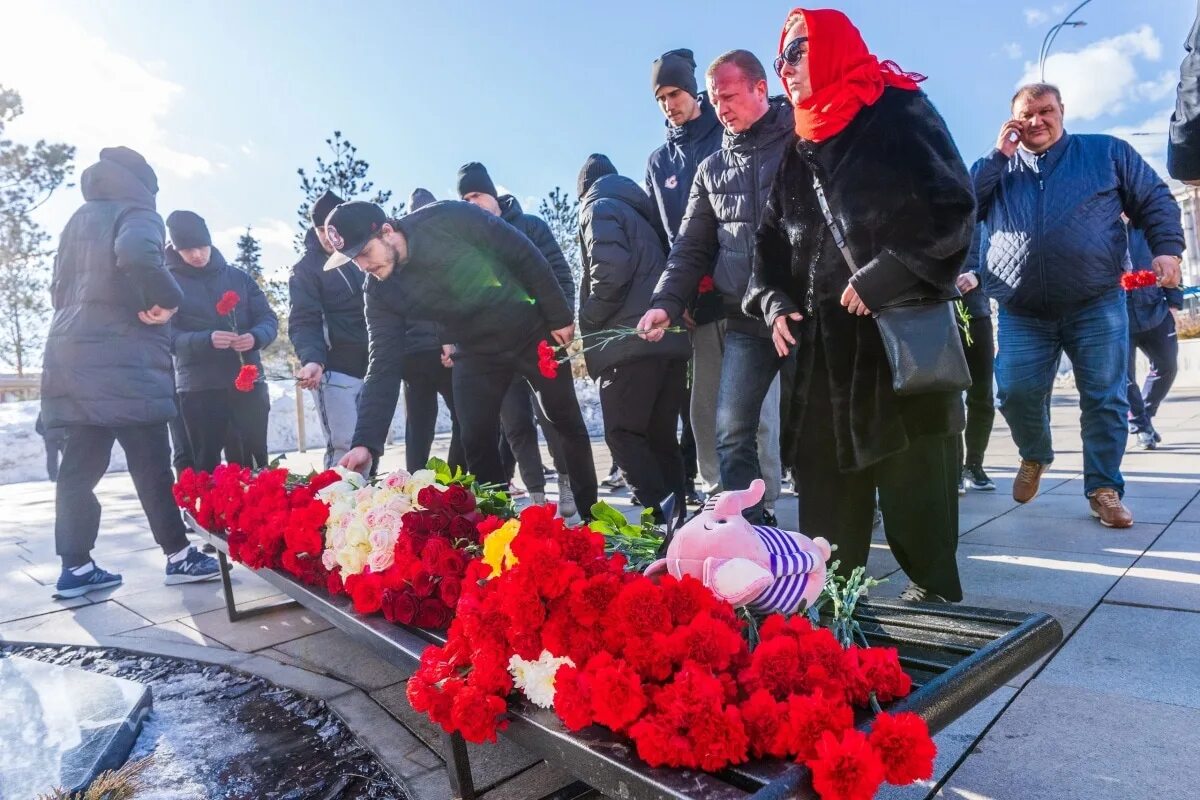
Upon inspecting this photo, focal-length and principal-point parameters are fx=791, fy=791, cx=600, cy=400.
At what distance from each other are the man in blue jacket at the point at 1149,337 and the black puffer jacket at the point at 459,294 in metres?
4.76

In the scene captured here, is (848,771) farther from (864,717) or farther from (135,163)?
(135,163)

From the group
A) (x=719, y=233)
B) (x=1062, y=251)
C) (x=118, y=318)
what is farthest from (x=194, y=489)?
(x=1062, y=251)

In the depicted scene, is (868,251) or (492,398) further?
(492,398)

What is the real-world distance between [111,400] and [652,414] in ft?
→ 8.60

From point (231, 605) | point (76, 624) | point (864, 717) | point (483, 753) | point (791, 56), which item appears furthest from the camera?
point (76, 624)

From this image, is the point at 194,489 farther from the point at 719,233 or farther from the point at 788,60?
the point at 788,60

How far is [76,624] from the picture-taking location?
339 cm

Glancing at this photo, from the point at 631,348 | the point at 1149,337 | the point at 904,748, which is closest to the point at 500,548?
the point at 904,748

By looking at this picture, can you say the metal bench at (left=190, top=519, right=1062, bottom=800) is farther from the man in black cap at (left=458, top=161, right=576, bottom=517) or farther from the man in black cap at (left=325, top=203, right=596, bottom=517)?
the man in black cap at (left=458, top=161, right=576, bottom=517)

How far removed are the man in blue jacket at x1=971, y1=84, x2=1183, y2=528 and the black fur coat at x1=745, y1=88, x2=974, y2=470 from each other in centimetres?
172

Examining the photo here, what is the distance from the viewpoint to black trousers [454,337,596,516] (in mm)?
3867

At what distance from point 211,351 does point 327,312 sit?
0.74 meters

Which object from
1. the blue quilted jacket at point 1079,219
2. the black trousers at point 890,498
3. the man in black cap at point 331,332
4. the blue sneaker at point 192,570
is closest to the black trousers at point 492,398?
the man in black cap at point 331,332

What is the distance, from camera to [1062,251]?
354 cm
